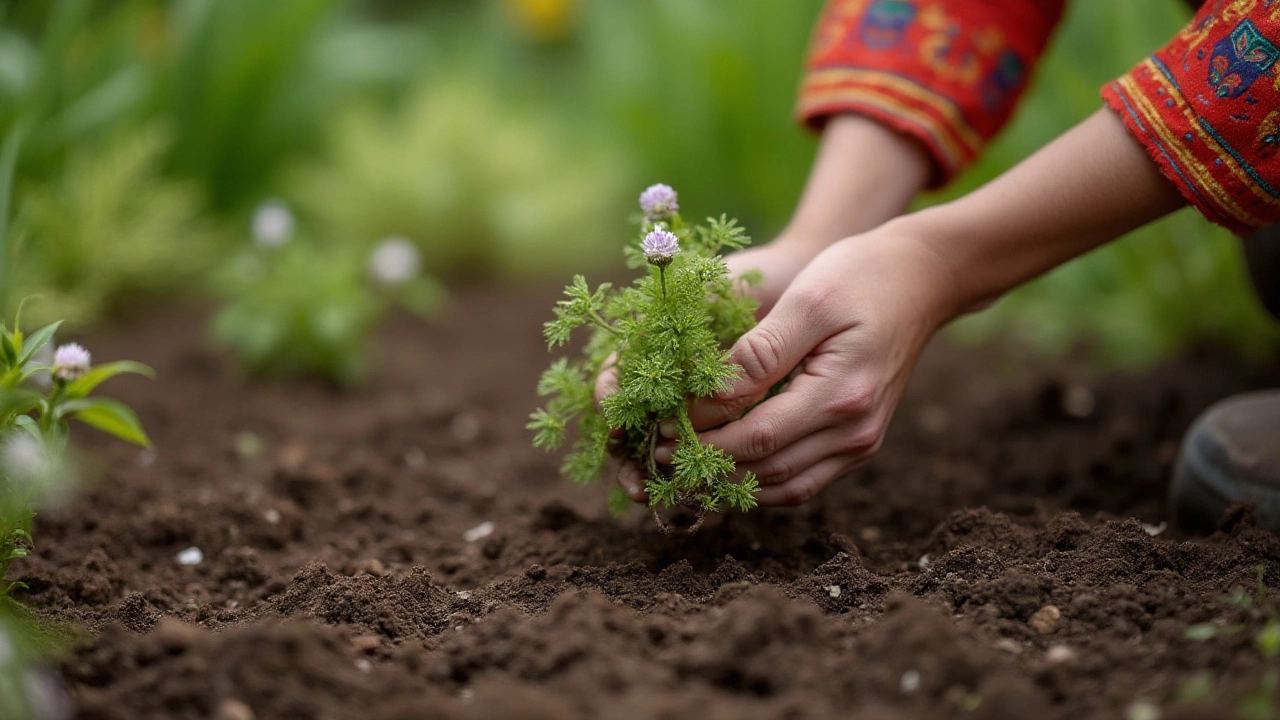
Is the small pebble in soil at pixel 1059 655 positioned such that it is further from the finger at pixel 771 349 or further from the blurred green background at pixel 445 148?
the blurred green background at pixel 445 148

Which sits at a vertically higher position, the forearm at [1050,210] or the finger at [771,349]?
the forearm at [1050,210]

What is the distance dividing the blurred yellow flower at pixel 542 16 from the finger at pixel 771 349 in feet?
17.4

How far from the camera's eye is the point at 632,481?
1.59 meters

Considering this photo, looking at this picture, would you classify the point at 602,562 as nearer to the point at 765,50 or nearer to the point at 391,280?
the point at 391,280

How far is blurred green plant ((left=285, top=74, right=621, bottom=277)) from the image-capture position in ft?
12.5

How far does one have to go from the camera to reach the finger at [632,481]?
5.18 feet

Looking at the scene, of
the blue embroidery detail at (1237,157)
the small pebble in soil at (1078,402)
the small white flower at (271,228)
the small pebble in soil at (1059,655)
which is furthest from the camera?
the small white flower at (271,228)

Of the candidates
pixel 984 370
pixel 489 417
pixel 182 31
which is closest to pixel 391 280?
pixel 489 417

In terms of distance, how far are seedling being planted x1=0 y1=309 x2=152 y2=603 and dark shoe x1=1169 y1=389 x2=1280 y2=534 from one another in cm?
171

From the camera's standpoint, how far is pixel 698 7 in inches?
150

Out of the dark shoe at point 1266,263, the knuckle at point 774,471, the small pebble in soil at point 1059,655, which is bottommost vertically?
the small pebble in soil at point 1059,655

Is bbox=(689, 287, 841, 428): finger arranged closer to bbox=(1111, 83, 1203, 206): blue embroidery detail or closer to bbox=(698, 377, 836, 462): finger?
bbox=(698, 377, 836, 462): finger

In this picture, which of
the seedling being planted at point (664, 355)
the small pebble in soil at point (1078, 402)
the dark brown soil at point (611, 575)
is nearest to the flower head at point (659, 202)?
the seedling being planted at point (664, 355)

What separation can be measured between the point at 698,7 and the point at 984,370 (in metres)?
1.66
